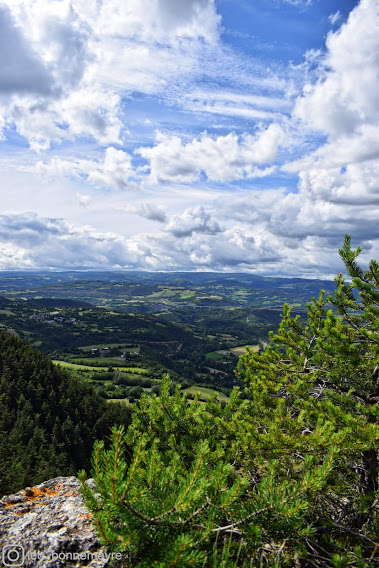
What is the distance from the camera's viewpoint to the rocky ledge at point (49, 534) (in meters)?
5.31

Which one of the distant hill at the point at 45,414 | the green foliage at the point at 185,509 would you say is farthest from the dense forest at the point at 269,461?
the distant hill at the point at 45,414

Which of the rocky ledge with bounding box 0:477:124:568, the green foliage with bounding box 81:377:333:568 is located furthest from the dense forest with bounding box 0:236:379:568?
the rocky ledge with bounding box 0:477:124:568

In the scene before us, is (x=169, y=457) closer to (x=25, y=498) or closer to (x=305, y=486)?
(x=25, y=498)

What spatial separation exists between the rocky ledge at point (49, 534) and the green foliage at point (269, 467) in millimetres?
1518

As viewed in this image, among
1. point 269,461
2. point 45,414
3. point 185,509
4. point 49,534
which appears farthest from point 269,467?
point 45,414

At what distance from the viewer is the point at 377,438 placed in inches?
234

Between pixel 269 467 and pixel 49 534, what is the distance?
5.01 m

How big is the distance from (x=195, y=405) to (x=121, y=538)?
641 cm

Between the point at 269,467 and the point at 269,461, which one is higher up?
the point at 269,467

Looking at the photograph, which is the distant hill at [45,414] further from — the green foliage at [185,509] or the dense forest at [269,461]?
the green foliage at [185,509]

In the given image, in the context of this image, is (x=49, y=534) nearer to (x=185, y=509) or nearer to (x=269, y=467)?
(x=185, y=509)

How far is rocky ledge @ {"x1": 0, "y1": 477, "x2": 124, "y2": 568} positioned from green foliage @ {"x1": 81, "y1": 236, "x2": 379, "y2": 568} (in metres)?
1.52

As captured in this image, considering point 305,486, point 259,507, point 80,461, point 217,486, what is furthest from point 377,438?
point 80,461

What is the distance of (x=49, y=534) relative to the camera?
6.11 metres
